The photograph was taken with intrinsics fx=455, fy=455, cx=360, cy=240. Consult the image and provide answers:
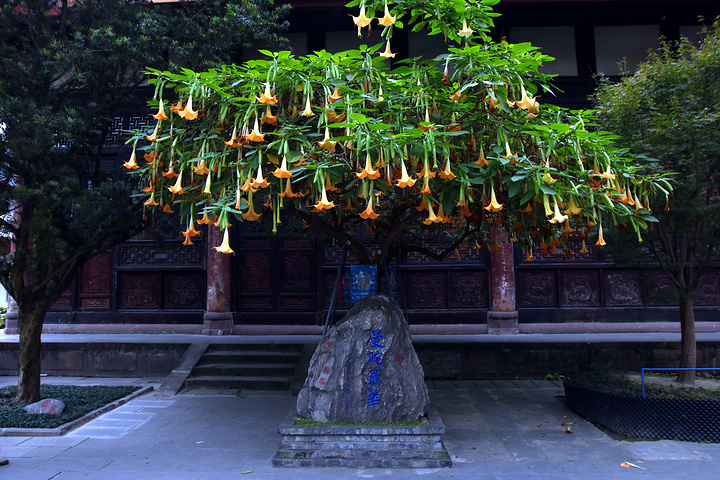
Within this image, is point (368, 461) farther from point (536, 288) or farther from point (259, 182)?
point (536, 288)

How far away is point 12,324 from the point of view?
10992 mm

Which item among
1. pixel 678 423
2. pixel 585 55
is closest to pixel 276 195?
pixel 678 423

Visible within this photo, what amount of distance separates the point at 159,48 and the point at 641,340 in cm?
1030

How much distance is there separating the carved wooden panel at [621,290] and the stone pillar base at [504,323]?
2.32 meters

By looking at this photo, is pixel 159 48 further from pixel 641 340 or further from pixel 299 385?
pixel 641 340

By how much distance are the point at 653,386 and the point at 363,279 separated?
4868 millimetres

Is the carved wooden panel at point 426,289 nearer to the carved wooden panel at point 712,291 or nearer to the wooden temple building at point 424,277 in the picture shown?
the wooden temple building at point 424,277

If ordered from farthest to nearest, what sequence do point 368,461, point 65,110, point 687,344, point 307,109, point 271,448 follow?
1. point 687,344
2. point 65,110
3. point 271,448
4. point 368,461
5. point 307,109

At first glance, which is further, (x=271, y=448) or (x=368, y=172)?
(x=271, y=448)

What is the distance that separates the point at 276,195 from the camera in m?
4.82

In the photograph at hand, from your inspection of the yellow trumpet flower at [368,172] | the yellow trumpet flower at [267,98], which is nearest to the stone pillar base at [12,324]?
the yellow trumpet flower at [267,98]

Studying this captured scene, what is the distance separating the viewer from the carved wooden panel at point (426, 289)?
11102mm

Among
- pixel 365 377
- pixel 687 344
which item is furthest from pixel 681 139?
pixel 365 377

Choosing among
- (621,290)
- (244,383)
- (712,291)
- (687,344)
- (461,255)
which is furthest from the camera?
(461,255)
